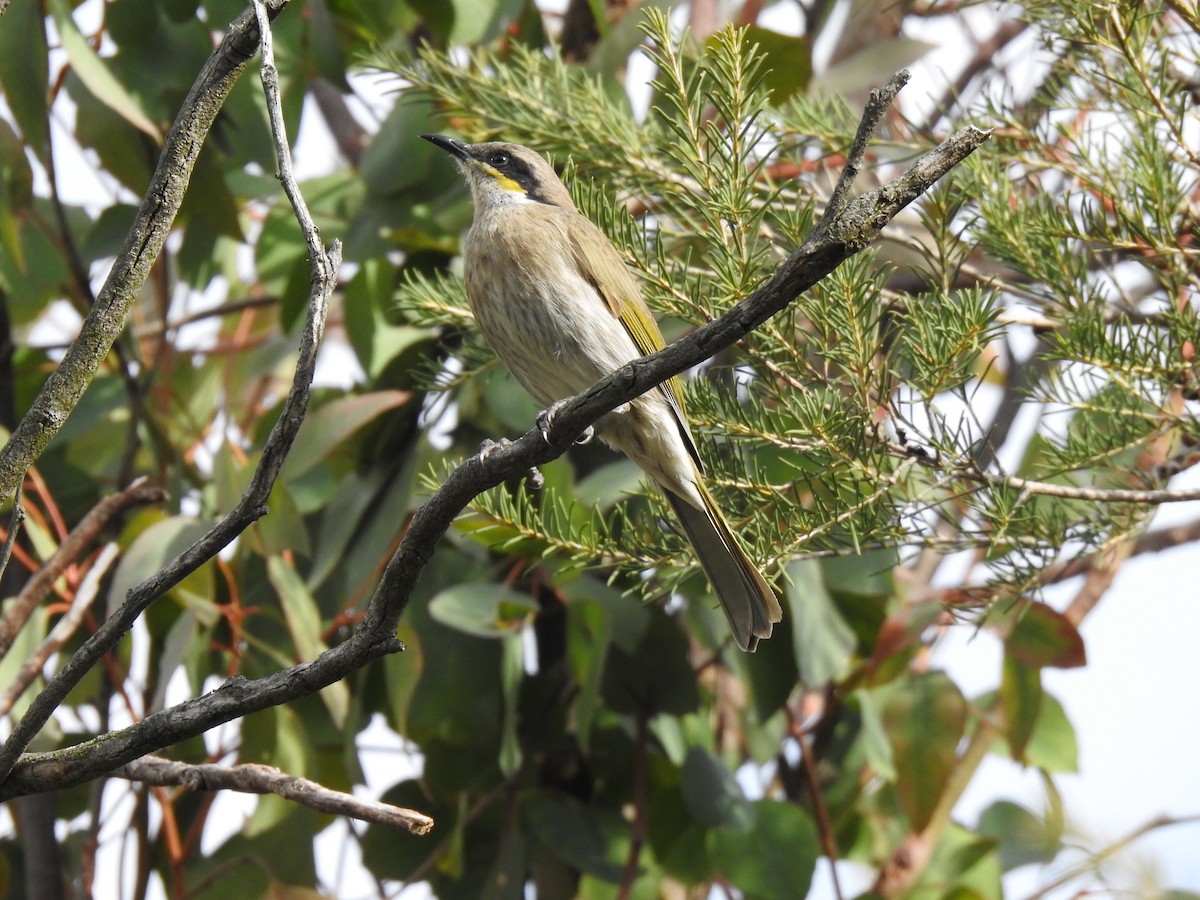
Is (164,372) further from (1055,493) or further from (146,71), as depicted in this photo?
(1055,493)

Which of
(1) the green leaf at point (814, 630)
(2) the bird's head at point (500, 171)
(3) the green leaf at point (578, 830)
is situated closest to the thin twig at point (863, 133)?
(1) the green leaf at point (814, 630)

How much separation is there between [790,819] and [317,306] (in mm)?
2174

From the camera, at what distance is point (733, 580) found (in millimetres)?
2240

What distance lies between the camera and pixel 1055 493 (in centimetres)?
192

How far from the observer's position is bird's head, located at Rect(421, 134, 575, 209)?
3061mm

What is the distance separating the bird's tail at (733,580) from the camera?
2.21 meters

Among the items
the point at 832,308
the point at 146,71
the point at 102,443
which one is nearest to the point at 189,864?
the point at 102,443

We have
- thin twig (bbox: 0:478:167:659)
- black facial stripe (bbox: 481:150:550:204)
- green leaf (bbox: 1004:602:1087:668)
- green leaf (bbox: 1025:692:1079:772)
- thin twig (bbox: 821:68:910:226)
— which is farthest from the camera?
green leaf (bbox: 1025:692:1079:772)

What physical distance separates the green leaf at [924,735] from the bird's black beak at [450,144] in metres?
1.66

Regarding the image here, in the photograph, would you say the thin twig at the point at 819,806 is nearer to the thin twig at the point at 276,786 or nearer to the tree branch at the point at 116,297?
the thin twig at the point at 276,786

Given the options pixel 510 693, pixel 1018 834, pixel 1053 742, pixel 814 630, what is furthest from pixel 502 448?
pixel 1018 834

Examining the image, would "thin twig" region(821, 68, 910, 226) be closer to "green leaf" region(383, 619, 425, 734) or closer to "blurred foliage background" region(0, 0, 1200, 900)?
"blurred foliage background" region(0, 0, 1200, 900)

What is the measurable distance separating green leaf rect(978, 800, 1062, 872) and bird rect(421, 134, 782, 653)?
1526mm

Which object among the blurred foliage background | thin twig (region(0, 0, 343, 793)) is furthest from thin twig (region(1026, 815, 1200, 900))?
thin twig (region(0, 0, 343, 793))
